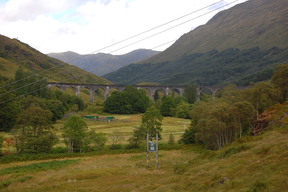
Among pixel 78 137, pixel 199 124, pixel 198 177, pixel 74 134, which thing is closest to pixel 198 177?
pixel 198 177

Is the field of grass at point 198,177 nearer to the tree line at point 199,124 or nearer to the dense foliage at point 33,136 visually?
the tree line at point 199,124

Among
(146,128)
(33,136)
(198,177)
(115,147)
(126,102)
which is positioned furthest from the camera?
(126,102)

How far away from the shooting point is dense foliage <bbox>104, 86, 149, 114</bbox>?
108 meters

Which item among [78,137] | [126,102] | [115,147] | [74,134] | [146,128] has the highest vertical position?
[126,102]

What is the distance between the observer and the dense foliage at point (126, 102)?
107750 millimetres

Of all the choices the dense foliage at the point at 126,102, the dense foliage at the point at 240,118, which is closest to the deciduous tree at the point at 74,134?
the dense foliage at the point at 240,118

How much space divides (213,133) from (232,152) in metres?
14.6

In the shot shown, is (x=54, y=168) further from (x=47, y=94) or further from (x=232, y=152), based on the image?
(x=47, y=94)

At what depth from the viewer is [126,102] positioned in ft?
357

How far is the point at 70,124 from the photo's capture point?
43406mm

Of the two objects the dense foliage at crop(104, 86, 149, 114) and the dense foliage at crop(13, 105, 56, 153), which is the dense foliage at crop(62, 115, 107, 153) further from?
the dense foliage at crop(104, 86, 149, 114)

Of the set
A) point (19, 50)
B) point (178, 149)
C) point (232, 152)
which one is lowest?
point (178, 149)

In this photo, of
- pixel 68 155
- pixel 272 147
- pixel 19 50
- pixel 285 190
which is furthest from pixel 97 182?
pixel 19 50

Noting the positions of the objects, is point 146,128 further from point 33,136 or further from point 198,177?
point 198,177
